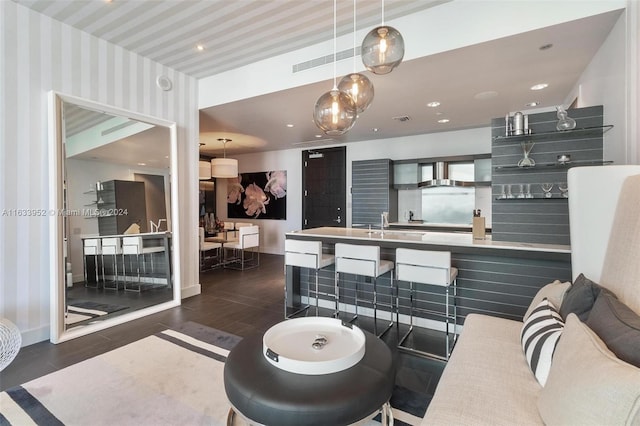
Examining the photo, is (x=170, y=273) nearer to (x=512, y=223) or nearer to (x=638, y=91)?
(x=512, y=223)

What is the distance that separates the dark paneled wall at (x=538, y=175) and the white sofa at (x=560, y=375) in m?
1.84

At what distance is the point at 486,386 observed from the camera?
4.41 feet

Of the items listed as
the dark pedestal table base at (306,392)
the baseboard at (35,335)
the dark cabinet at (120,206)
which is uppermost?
the dark cabinet at (120,206)

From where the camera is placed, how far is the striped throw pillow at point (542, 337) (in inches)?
53.1

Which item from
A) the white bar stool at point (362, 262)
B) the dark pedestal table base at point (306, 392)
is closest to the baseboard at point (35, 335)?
the dark pedestal table base at point (306, 392)

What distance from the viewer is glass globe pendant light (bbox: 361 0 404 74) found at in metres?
1.94

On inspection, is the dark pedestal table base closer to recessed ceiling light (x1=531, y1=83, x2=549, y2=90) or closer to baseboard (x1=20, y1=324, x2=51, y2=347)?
baseboard (x1=20, y1=324, x2=51, y2=347)

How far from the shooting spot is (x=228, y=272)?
609 centimetres

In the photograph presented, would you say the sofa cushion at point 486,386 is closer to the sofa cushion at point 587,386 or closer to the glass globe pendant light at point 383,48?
the sofa cushion at point 587,386

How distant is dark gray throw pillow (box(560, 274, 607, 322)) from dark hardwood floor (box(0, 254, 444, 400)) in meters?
1.14

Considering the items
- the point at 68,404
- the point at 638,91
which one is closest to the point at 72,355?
the point at 68,404

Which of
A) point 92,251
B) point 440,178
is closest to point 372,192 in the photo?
point 440,178

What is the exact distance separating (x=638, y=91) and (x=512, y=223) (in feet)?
5.82

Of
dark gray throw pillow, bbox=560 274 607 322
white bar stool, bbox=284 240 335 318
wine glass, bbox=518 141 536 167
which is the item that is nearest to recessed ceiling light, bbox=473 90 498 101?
wine glass, bbox=518 141 536 167
